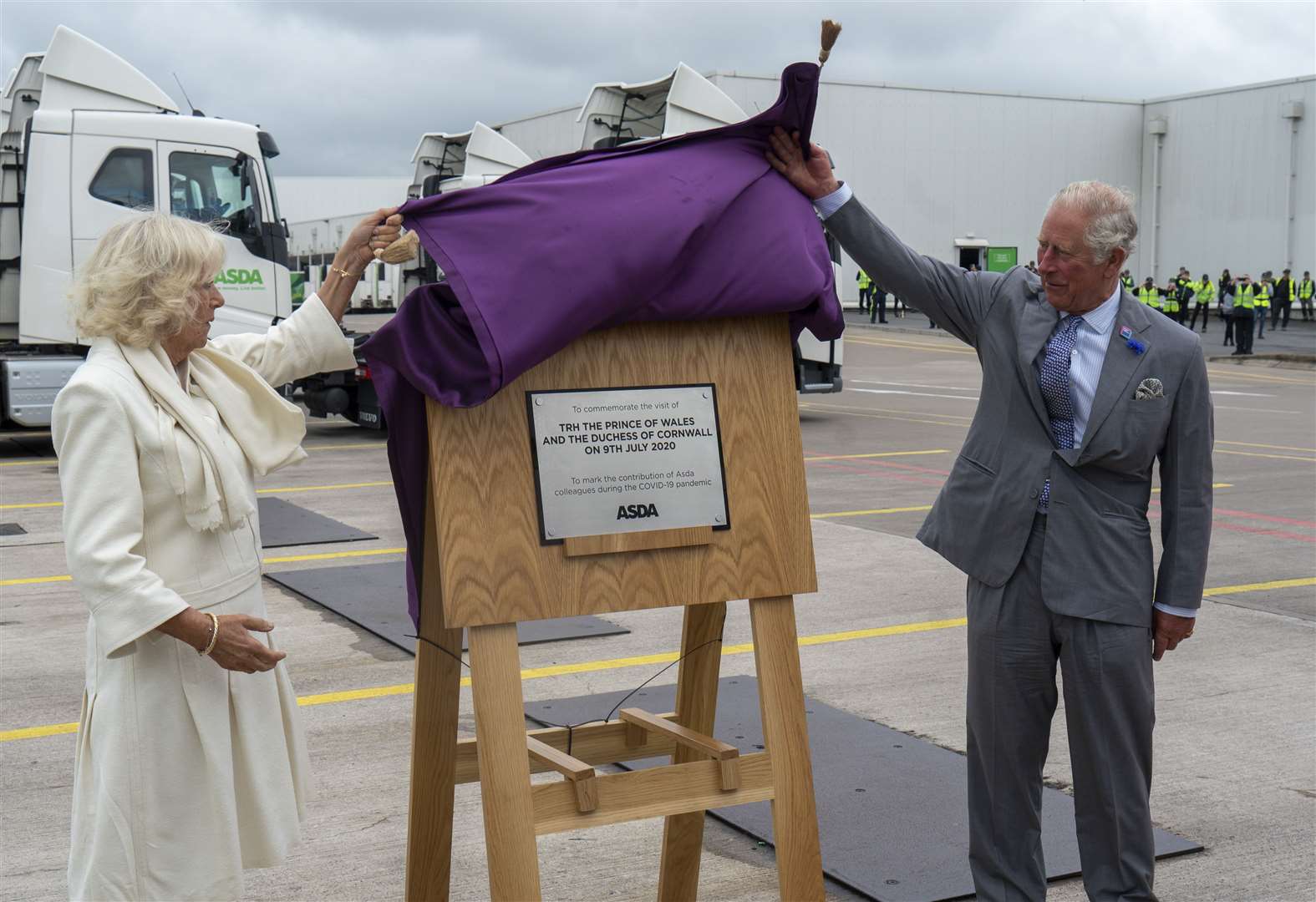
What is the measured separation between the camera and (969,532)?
3588 mm

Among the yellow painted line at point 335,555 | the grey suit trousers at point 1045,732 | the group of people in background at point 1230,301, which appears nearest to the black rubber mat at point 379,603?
the yellow painted line at point 335,555

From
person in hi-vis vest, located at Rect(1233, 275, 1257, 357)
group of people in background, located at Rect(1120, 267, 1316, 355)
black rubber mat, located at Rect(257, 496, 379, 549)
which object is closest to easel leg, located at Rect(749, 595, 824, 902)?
black rubber mat, located at Rect(257, 496, 379, 549)

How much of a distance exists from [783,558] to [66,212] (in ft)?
42.2

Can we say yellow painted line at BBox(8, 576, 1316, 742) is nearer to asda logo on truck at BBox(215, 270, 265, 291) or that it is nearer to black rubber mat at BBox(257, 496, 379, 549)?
black rubber mat at BBox(257, 496, 379, 549)

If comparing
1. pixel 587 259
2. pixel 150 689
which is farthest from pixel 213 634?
pixel 587 259

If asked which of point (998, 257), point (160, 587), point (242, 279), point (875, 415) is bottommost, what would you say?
point (875, 415)

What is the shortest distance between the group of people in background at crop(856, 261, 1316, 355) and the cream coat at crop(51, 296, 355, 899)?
103 feet

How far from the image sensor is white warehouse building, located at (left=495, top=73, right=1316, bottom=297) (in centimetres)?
4531

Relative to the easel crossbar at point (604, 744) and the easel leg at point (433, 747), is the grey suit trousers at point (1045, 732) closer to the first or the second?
the easel crossbar at point (604, 744)

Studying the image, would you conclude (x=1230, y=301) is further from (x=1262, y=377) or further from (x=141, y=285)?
(x=141, y=285)

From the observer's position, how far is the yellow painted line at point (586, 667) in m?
5.54

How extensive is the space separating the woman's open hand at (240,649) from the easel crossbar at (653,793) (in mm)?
624

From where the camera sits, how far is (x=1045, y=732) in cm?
362

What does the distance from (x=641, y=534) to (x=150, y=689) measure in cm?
108
